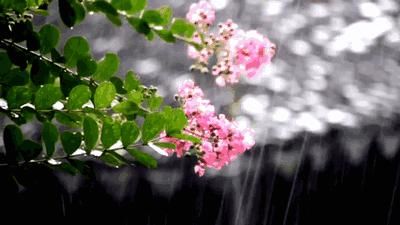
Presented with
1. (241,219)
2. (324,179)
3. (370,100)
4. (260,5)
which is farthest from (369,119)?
(260,5)

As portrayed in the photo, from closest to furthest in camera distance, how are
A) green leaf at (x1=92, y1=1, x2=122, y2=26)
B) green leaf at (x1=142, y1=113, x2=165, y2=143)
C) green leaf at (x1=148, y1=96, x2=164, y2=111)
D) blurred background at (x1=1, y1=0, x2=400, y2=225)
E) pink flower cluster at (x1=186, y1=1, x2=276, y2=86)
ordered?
green leaf at (x1=92, y1=1, x2=122, y2=26)
green leaf at (x1=142, y1=113, x2=165, y2=143)
green leaf at (x1=148, y1=96, x2=164, y2=111)
pink flower cluster at (x1=186, y1=1, x2=276, y2=86)
blurred background at (x1=1, y1=0, x2=400, y2=225)

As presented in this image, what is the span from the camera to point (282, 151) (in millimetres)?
2996

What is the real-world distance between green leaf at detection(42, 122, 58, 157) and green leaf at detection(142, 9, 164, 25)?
249 mm

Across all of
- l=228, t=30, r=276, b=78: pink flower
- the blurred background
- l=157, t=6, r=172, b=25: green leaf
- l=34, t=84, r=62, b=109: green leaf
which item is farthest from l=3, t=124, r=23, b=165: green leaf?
the blurred background

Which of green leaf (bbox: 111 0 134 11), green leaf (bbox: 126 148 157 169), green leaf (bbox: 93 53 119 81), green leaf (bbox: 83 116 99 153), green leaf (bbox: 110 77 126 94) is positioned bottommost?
green leaf (bbox: 126 148 157 169)

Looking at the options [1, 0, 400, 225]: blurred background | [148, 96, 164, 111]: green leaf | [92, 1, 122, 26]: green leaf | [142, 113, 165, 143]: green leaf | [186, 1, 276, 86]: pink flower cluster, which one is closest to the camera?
[92, 1, 122, 26]: green leaf

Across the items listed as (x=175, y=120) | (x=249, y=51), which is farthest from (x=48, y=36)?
(x=249, y=51)

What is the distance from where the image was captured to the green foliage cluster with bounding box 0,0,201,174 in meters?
1.00

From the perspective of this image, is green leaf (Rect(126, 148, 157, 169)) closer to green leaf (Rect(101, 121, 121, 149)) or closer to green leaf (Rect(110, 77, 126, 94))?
green leaf (Rect(101, 121, 121, 149))

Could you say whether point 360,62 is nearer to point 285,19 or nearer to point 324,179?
point 285,19

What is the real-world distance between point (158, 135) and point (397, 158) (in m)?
2.03

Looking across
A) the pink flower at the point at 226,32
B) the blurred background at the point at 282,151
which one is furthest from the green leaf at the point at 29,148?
the blurred background at the point at 282,151

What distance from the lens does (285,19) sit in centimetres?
367

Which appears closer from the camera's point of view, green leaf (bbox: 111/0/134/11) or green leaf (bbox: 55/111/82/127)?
green leaf (bbox: 111/0/134/11)
